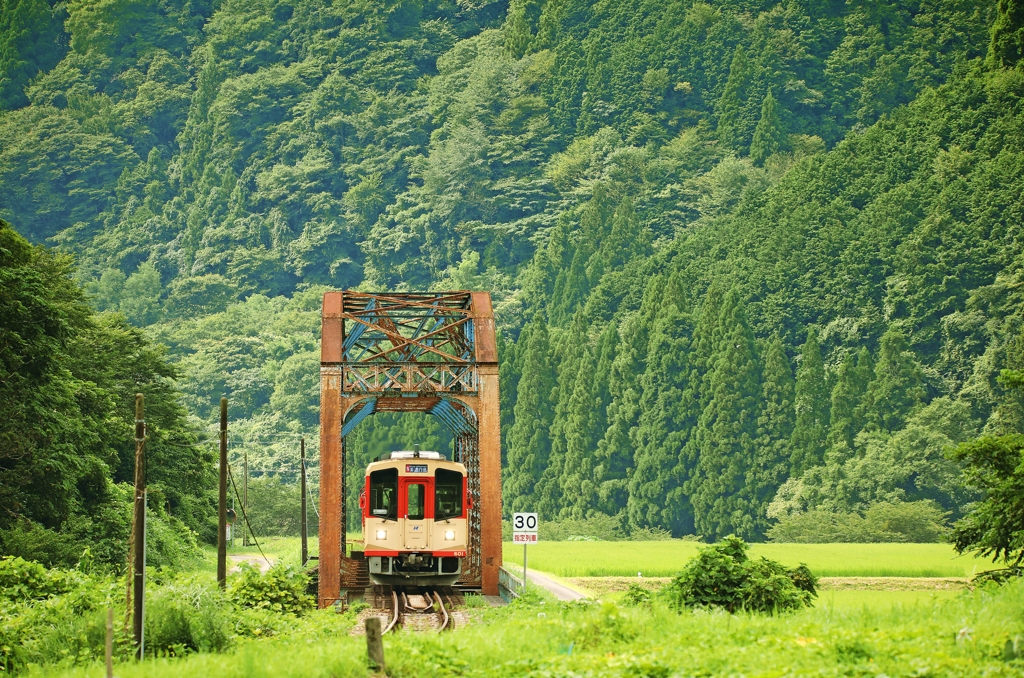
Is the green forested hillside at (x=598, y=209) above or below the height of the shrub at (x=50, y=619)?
above

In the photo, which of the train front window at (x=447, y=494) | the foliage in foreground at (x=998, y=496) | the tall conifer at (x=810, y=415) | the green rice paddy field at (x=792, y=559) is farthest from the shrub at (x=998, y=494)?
the tall conifer at (x=810, y=415)

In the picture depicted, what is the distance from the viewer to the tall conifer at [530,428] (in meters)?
80.7

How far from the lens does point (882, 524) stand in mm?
65188

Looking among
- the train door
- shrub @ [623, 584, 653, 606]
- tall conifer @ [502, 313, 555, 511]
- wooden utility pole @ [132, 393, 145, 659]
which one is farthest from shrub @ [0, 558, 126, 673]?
tall conifer @ [502, 313, 555, 511]

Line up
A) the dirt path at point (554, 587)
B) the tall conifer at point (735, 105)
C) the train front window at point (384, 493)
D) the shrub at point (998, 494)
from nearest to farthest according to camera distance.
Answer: the shrub at point (998, 494)
the train front window at point (384, 493)
the dirt path at point (554, 587)
the tall conifer at point (735, 105)

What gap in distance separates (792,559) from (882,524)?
694 inches

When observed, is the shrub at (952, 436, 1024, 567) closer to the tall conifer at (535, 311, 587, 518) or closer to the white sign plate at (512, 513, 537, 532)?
the white sign plate at (512, 513, 537, 532)

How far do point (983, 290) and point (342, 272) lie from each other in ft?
250

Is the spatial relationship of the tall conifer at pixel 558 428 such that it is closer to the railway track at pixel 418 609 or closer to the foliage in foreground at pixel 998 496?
the railway track at pixel 418 609

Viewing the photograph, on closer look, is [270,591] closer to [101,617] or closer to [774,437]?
[101,617]

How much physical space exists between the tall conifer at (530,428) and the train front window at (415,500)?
5055cm

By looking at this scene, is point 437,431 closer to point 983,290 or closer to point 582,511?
point 582,511

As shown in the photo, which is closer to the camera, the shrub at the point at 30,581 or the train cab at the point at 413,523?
the shrub at the point at 30,581

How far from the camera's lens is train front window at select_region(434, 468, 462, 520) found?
29.4 meters
